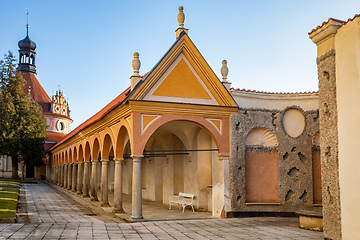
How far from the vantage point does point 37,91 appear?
5500 centimetres

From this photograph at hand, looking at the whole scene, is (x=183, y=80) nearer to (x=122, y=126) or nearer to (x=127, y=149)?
(x=122, y=126)

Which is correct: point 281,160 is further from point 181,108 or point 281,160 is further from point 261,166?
point 181,108

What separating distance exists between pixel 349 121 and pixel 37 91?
53045 millimetres

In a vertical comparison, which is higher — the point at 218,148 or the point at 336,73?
the point at 336,73

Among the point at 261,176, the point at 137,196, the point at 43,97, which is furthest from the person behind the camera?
the point at 43,97

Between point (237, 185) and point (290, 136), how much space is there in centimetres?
278

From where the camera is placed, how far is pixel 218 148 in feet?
44.5

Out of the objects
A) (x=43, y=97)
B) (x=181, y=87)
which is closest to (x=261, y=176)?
(x=181, y=87)

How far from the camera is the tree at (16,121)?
3478cm

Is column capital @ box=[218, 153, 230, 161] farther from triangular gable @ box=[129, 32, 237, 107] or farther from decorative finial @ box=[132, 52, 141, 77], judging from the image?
decorative finial @ box=[132, 52, 141, 77]

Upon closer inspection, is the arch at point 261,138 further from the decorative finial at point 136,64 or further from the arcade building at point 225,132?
the decorative finial at point 136,64

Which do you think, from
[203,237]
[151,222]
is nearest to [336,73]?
[203,237]

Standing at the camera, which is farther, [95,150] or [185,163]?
[95,150]

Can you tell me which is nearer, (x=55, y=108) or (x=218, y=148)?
(x=218, y=148)
